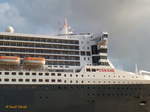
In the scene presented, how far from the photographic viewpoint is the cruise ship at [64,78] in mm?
27641

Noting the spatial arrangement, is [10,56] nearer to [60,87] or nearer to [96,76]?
[60,87]

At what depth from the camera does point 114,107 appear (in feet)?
96.7

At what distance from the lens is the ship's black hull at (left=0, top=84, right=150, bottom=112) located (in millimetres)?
27406

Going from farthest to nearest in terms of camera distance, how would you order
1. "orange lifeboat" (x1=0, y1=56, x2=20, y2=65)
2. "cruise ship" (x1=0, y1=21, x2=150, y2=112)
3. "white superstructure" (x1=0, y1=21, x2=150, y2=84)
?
"white superstructure" (x1=0, y1=21, x2=150, y2=84)
"orange lifeboat" (x1=0, y1=56, x2=20, y2=65)
"cruise ship" (x1=0, y1=21, x2=150, y2=112)

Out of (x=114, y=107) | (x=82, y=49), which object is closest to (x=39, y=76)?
(x=82, y=49)

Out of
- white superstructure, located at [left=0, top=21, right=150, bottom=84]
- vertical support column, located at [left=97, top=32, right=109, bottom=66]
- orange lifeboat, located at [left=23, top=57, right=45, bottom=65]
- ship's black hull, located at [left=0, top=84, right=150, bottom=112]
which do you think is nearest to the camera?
ship's black hull, located at [left=0, top=84, right=150, bottom=112]

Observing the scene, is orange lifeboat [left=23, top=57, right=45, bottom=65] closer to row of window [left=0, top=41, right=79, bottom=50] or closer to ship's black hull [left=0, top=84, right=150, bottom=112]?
row of window [left=0, top=41, right=79, bottom=50]

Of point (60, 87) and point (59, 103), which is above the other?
point (60, 87)

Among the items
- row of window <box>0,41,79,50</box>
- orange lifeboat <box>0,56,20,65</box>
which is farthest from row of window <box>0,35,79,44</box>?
orange lifeboat <box>0,56,20,65</box>

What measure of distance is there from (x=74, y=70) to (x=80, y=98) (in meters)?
3.53

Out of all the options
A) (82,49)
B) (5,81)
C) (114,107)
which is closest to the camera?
(5,81)

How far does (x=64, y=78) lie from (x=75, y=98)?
2559 mm

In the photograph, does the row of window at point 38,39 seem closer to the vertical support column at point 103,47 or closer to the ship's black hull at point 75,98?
the vertical support column at point 103,47

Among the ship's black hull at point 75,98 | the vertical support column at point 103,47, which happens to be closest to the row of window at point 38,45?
the vertical support column at point 103,47
